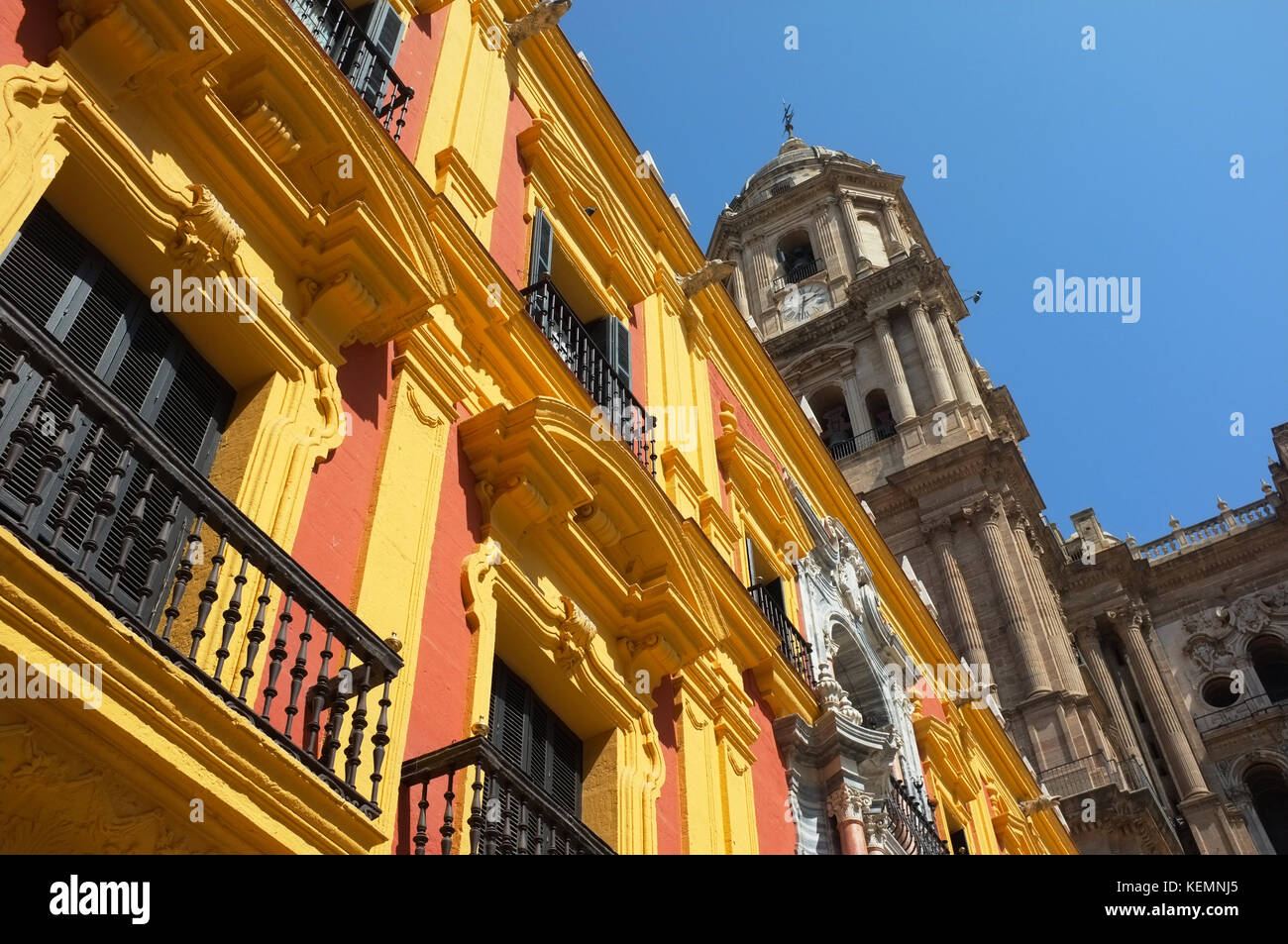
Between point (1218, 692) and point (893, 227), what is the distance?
17.1 meters

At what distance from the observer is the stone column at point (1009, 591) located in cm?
2758

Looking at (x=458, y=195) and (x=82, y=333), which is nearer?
(x=82, y=333)

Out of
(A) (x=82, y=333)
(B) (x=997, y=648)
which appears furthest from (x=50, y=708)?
(B) (x=997, y=648)

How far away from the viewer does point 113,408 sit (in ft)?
16.7

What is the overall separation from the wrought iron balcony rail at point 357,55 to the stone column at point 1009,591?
21253 millimetres

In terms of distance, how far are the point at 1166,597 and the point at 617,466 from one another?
33.2 meters

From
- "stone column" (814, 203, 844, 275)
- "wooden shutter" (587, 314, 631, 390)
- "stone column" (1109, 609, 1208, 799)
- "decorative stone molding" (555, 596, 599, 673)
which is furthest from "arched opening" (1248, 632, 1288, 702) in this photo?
"decorative stone molding" (555, 596, 599, 673)

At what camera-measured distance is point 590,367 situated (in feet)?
37.8

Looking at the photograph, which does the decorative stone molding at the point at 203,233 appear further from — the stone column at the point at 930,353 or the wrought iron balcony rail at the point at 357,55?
the stone column at the point at 930,353

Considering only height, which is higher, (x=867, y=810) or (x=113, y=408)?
(x=867, y=810)

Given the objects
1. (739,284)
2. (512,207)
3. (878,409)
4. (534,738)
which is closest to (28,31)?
(534,738)

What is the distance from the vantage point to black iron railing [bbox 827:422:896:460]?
34688mm

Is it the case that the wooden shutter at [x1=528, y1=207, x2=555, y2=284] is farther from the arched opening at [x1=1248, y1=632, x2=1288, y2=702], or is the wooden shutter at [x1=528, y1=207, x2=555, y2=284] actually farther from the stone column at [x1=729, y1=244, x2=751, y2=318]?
the arched opening at [x1=1248, y1=632, x2=1288, y2=702]
